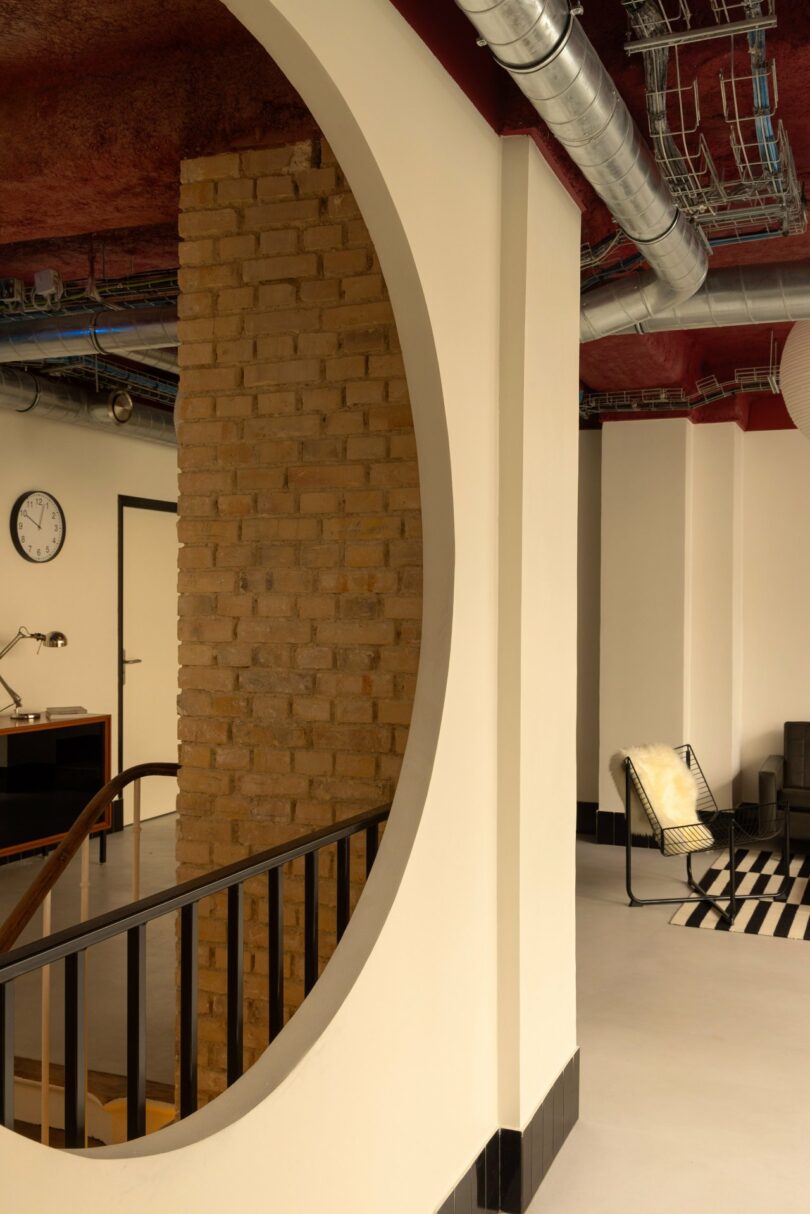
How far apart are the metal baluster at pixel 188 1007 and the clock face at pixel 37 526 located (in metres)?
5.85

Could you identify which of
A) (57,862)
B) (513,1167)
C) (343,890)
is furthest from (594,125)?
(513,1167)

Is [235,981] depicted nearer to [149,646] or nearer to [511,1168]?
[511,1168]

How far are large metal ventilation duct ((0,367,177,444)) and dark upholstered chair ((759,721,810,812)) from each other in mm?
4665

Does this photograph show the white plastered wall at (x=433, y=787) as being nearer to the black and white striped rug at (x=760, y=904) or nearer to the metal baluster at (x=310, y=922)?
the metal baluster at (x=310, y=922)

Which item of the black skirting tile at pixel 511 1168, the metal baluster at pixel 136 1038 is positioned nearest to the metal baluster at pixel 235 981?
the metal baluster at pixel 136 1038

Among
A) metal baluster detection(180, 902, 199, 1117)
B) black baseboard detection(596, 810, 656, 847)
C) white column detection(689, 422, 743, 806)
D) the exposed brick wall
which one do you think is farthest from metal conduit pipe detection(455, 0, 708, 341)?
black baseboard detection(596, 810, 656, 847)

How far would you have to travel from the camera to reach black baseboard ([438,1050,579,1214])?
108 inches

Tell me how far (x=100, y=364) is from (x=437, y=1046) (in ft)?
17.2

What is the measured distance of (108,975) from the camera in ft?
16.7

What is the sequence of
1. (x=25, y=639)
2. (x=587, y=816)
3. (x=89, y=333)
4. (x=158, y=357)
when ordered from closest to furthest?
(x=89, y=333), (x=158, y=357), (x=25, y=639), (x=587, y=816)

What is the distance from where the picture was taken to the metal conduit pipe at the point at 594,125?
86.9 inches

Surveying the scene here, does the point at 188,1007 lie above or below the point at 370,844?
below

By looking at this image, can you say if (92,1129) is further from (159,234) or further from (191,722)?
(159,234)

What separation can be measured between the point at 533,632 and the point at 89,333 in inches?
124
